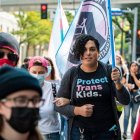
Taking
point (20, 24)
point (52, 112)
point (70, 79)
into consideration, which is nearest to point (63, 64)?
point (52, 112)

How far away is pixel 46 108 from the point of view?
567 cm

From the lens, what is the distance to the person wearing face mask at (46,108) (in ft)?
18.6

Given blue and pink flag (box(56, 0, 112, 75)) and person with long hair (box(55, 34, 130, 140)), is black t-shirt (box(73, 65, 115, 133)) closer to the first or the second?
person with long hair (box(55, 34, 130, 140))

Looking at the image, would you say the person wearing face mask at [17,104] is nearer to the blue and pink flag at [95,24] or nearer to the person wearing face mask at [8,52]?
the person wearing face mask at [8,52]

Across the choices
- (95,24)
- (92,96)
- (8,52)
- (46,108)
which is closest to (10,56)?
(8,52)

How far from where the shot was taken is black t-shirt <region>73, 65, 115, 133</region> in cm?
473

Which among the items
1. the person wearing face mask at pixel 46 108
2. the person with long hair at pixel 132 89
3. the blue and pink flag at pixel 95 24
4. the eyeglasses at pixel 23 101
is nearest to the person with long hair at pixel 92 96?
the blue and pink flag at pixel 95 24

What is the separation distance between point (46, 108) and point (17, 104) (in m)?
3.03

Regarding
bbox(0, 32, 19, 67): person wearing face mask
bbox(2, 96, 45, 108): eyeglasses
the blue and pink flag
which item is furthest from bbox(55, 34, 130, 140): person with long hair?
bbox(2, 96, 45, 108): eyeglasses

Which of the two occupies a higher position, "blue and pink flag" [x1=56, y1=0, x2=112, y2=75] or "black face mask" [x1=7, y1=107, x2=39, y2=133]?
"blue and pink flag" [x1=56, y1=0, x2=112, y2=75]

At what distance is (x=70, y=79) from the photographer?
486 centimetres

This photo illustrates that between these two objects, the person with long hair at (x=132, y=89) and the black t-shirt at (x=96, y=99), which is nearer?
the black t-shirt at (x=96, y=99)

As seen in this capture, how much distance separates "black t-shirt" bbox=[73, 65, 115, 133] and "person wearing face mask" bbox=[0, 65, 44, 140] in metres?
2.05

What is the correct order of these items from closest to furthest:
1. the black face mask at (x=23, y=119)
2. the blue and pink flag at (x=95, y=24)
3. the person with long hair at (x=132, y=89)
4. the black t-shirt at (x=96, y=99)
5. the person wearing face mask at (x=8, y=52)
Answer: the black face mask at (x=23, y=119)
the person wearing face mask at (x=8, y=52)
the black t-shirt at (x=96, y=99)
the blue and pink flag at (x=95, y=24)
the person with long hair at (x=132, y=89)
